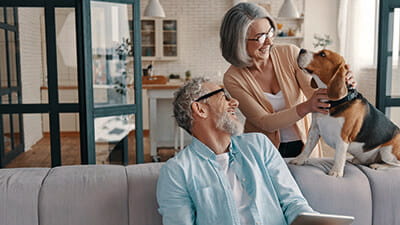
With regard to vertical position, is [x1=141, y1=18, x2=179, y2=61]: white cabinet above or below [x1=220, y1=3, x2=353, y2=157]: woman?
above

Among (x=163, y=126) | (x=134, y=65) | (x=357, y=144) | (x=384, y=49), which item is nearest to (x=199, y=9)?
(x=163, y=126)

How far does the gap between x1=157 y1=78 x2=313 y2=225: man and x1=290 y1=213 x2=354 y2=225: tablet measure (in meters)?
0.12

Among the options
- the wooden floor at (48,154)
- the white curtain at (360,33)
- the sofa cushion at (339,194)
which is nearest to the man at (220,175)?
the sofa cushion at (339,194)

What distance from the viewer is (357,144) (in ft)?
5.99

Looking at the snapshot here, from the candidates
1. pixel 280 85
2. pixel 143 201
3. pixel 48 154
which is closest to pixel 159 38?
pixel 48 154

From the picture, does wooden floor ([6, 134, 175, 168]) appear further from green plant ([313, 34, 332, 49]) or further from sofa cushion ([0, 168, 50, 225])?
green plant ([313, 34, 332, 49])

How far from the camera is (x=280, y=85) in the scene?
7.00 ft

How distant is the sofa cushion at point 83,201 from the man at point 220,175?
0.71 ft

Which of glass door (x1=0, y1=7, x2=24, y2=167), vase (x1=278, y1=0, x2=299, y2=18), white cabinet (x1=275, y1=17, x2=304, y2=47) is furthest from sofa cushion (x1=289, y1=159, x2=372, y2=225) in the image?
white cabinet (x1=275, y1=17, x2=304, y2=47)

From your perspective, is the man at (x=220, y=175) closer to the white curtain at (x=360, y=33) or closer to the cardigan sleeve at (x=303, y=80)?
the cardigan sleeve at (x=303, y=80)

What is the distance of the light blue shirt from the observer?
1616 mm

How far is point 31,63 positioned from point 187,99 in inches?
84.9

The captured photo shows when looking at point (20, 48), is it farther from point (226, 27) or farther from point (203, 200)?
point (203, 200)

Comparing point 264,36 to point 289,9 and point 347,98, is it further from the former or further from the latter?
point 289,9
